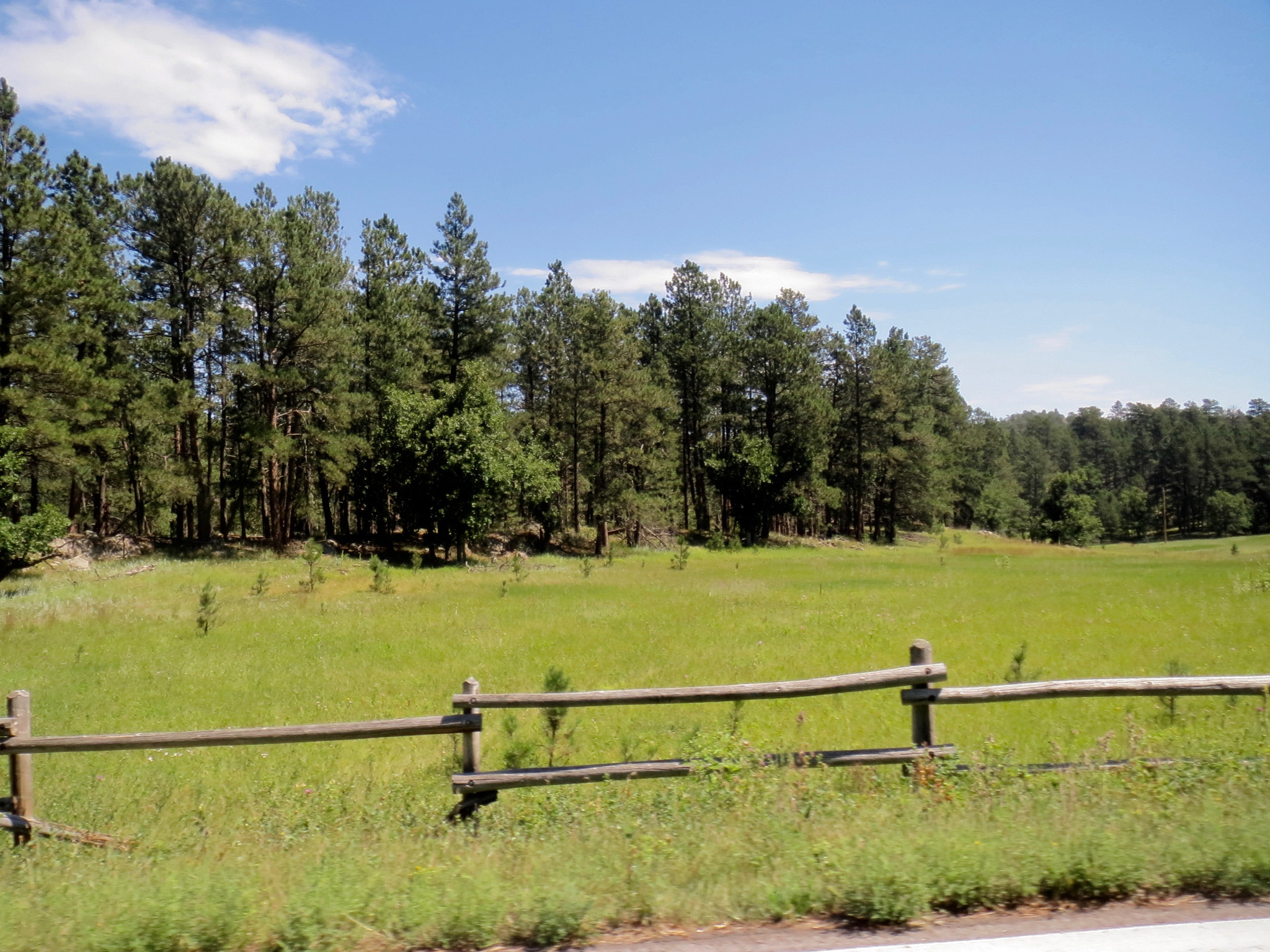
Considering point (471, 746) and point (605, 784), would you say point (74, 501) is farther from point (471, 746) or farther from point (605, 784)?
point (605, 784)

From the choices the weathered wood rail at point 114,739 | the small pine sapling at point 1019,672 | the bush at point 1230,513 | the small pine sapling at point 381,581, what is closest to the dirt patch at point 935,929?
the weathered wood rail at point 114,739

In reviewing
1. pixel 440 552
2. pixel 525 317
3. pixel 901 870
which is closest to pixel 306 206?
pixel 525 317

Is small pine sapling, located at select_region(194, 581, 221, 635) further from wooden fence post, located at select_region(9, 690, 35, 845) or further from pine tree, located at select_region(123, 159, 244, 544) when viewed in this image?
pine tree, located at select_region(123, 159, 244, 544)

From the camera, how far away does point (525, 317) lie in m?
61.1

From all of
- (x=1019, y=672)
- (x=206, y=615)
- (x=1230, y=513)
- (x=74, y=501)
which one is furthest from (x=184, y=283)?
(x=1230, y=513)

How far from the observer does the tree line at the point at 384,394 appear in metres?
32.2

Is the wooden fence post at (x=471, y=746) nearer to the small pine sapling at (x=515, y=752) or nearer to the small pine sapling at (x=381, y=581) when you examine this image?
the small pine sapling at (x=515, y=752)

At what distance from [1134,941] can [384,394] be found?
47282 mm

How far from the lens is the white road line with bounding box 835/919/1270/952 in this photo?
162 inches

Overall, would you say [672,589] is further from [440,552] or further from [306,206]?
[306,206]

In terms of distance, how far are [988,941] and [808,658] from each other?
1100 centimetres

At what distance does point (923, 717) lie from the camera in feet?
22.7

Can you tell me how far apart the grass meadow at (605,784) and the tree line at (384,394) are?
16698 millimetres

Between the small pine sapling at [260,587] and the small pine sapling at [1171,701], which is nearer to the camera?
the small pine sapling at [1171,701]
